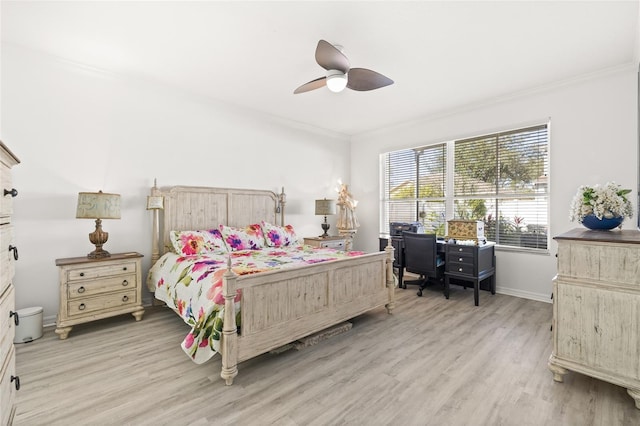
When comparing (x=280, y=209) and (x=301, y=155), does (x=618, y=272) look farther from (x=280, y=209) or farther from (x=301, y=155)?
(x=301, y=155)

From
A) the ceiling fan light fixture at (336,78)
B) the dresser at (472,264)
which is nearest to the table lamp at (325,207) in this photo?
the dresser at (472,264)

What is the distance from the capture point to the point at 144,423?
65.4 inches

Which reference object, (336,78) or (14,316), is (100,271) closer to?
(14,316)

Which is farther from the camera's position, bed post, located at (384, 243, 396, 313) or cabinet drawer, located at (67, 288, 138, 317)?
bed post, located at (384, 243, 396, 313)

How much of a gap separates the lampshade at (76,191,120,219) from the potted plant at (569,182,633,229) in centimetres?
401

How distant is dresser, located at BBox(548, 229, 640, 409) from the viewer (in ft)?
5.92

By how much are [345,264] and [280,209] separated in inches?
87.2

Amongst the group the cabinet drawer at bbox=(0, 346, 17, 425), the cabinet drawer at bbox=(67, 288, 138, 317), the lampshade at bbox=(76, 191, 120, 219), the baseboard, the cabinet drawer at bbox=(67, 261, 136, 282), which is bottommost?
the baseboard

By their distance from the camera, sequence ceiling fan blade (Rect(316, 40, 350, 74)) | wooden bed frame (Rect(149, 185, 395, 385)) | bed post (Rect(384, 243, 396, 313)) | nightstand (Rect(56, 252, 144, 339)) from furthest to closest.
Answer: bed post (Rect(384, 243, 396, 313)), nightstand (Rect(56, 252, 144, 339)), ceiling fan blade (Rect(316, 40, 350, 74)), wooden bed frame (Rect(149, 185, 395, 385))

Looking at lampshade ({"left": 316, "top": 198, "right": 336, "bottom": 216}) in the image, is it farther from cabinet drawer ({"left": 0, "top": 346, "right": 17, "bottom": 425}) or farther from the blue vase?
cabinet drawer ({"left": 0, "top": 346, "right": 17, "bottom": 425})

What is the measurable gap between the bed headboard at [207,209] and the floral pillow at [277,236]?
0.36m

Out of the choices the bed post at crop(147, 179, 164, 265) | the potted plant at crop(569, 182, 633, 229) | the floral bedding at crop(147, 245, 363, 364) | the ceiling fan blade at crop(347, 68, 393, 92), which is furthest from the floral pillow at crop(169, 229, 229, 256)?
the potted plant at crop(569, 182, 633, 229)

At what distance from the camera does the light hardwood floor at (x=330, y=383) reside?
1.72m

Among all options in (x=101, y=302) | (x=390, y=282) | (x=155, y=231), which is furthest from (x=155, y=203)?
(x=390, y=282)
